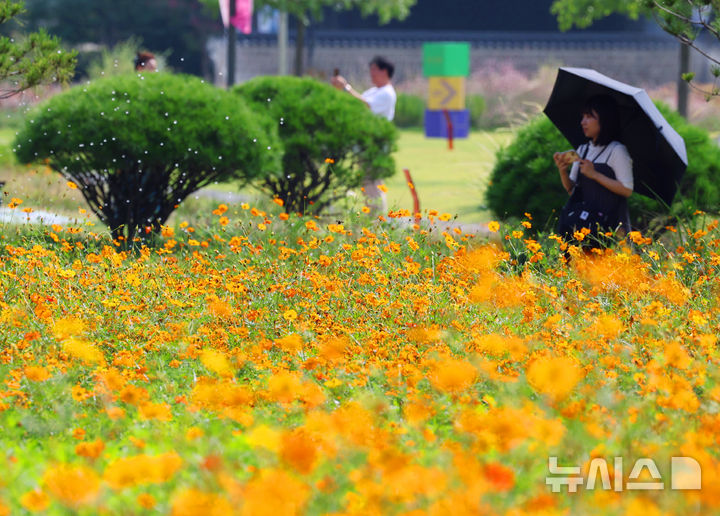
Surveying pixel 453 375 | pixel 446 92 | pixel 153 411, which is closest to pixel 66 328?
pixel 153 411

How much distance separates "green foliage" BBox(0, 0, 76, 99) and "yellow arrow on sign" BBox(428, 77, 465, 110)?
43.5 feet

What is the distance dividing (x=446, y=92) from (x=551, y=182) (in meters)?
12.6

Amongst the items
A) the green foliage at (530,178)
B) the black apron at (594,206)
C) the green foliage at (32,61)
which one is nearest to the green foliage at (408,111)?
the green foliage at (530,178)

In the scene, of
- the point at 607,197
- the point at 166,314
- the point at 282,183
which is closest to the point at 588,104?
the point at 607,197

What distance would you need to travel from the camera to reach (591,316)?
5.14 metres

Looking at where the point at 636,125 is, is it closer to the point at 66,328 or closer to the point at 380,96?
the point at 66,328

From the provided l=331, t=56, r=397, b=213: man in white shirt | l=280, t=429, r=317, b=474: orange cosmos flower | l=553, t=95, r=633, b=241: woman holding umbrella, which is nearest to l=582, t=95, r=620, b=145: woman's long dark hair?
l=553, t=95, r=633, b=241: woman holding umbrella

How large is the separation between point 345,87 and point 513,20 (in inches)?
1122

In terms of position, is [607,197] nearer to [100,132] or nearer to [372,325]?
[372,325]

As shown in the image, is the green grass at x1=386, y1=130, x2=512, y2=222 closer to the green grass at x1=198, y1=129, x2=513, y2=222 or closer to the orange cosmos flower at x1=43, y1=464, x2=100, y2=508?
the green grass at x1=198, y1=129, x2=513, y2=222

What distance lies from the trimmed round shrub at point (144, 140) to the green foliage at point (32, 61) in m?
0.59

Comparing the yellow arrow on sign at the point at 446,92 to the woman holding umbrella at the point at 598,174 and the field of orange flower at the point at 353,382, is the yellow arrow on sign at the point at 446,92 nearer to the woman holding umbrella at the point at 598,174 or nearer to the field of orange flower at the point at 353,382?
the field of orange flower at the point at 353,382

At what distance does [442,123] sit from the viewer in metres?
20.9

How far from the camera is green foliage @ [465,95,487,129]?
91.0 ft
